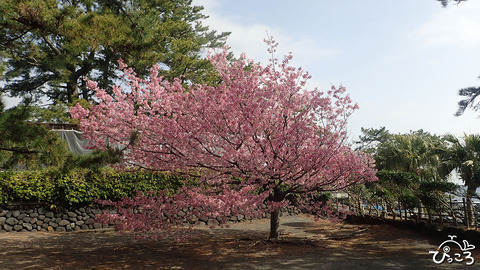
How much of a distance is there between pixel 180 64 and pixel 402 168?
1579cm

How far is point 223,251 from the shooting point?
8.48m

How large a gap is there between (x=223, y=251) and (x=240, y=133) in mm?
3133

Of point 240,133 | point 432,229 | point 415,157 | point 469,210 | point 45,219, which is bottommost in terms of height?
point 45,219

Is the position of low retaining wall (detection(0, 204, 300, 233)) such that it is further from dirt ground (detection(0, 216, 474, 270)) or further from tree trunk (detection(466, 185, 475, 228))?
tree trunk (detection(466, 185, 475, 228))

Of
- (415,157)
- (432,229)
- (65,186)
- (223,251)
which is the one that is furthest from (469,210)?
(65,186)

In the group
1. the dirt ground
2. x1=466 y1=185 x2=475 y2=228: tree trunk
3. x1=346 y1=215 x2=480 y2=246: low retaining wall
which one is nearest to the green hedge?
the dirt ground

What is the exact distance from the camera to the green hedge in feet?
36.1

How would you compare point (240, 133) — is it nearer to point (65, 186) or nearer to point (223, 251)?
point (223, 251)

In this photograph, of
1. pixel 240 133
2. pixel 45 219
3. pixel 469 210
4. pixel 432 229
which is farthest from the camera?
pixel 45 219

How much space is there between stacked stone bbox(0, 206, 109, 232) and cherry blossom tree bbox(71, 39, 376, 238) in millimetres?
4420

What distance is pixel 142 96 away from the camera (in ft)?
28.7

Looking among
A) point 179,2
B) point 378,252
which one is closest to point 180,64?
point 179,2

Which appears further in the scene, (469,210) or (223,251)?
(469,210)

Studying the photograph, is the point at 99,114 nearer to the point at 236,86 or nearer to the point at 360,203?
the point at 236,86
